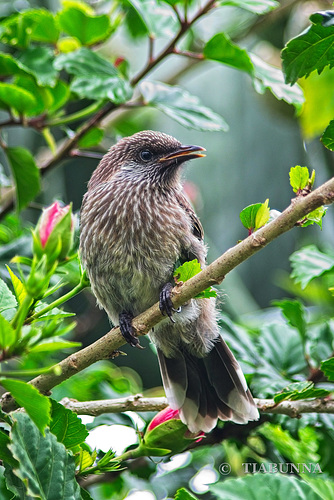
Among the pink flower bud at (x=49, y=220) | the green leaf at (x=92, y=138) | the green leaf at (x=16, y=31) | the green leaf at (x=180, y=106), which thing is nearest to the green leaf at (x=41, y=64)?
the green leaf at (x=16, y=31)

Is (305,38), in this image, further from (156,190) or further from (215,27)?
(215,27)

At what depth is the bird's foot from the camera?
85.7 inches

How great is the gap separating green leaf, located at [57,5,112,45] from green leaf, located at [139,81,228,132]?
1.02ft

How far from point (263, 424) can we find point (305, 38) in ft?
4.62

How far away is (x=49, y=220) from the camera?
1548mm

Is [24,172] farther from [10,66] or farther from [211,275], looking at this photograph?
[211,275]

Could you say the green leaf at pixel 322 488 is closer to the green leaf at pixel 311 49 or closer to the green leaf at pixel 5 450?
the green leaf at pixel 5 450

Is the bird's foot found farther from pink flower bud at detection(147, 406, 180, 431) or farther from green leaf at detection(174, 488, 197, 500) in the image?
green leaf at detection(174, 488, 197, 500)

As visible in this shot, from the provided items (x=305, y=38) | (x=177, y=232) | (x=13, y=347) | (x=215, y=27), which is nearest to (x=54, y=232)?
(x=13, y=347)

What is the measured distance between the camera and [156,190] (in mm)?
3008

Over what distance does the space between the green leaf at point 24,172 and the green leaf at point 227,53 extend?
0.84 m

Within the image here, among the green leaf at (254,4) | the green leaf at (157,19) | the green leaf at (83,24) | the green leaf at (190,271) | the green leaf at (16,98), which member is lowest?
the green leaf at (190,271)

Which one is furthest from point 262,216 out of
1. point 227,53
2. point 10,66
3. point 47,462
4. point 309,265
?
point 10,66

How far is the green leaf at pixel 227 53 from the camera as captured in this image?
263cm
